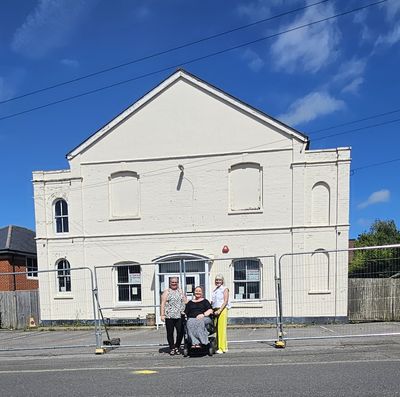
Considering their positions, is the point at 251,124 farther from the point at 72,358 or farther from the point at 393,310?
the point at 72,358

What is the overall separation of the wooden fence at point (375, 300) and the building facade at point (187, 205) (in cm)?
101

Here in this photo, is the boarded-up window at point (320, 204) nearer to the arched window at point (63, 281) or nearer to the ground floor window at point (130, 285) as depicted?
the ground floor window at point (130, 285)

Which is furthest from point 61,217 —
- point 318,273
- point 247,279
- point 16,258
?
point 318,273

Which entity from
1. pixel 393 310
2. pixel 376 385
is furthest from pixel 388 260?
pixel 376 385

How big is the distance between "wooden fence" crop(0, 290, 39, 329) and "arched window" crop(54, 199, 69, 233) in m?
3.46

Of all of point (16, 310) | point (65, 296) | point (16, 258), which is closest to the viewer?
point (65, 296)

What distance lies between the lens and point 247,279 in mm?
15625

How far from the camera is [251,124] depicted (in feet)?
52.2

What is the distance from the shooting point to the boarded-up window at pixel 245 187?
622 inches

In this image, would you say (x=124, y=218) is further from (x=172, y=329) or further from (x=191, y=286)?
(x=172, y=329)

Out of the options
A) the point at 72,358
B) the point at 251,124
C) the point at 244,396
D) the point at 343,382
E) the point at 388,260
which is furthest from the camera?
the point at 251,124

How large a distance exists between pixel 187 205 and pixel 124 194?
2.76 metres

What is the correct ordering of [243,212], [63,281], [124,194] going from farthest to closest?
[63,281] → [124,194] → [243,212]

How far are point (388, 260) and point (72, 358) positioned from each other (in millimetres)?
8222
